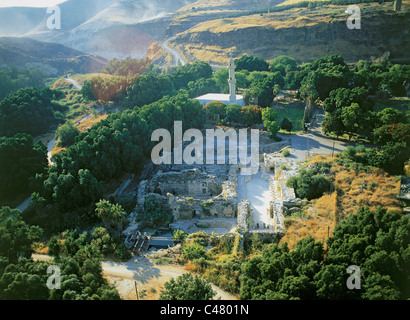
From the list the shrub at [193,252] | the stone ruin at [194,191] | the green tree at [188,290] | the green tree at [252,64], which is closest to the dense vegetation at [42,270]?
the green tree at [188,290]

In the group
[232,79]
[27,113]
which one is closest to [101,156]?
[27,113]

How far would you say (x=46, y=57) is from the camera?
323ft

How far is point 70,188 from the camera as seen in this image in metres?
28.5

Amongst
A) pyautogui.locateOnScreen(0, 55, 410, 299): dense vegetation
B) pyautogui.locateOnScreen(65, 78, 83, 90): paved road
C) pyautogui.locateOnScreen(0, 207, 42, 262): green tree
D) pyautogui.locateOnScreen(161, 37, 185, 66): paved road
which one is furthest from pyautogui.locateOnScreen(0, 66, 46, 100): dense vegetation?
pyautogui.locateOnScreen(0, 207, 42, 262): green tree

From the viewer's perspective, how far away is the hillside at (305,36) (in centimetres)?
7488

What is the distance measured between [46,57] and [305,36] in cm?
7722

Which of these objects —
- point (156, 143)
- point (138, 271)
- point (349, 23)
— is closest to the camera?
point (138, 271)

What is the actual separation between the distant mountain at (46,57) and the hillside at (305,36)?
1268 inches

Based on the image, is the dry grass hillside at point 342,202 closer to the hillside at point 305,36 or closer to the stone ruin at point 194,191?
the stone ruin at point 194,191

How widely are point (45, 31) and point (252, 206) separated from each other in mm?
168909

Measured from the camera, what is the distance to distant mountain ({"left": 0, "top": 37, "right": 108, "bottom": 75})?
8831 cm
